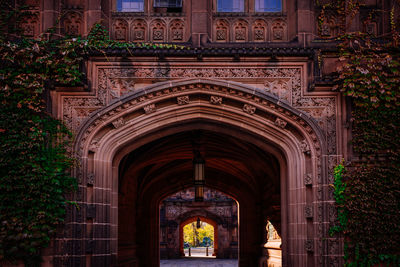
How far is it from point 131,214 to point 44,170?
6.20 m

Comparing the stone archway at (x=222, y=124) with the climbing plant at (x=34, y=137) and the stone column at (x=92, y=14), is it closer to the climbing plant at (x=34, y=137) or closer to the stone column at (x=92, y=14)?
the climbing plant at (x=34, y=137)

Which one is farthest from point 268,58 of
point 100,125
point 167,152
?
point 167,152

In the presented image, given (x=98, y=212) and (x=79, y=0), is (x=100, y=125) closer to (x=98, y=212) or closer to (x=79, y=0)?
(x=98, y=212)

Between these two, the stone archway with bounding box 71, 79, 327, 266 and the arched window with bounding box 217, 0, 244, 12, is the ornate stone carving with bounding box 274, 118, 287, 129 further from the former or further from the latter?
the arched window with bounding box 217, 0, 244, 12

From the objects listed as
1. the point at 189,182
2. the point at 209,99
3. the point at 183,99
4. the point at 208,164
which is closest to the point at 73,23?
the point at 183,99

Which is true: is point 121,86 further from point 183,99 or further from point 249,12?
point 249,12

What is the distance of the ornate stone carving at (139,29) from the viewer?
912cm

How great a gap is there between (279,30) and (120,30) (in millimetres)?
2827

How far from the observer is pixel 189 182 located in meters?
17.9

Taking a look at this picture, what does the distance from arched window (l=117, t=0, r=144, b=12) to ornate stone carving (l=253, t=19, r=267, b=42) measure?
206 centimetres

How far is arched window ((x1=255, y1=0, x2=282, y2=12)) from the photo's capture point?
932 cm

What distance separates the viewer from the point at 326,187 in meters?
8.49

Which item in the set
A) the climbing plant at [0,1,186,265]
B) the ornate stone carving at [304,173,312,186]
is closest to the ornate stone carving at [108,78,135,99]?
the climbing plant at [0,1,186,265]

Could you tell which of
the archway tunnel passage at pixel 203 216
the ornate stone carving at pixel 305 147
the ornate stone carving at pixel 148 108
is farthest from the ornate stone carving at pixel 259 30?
the archway tunnel passage at pixel 203 216
